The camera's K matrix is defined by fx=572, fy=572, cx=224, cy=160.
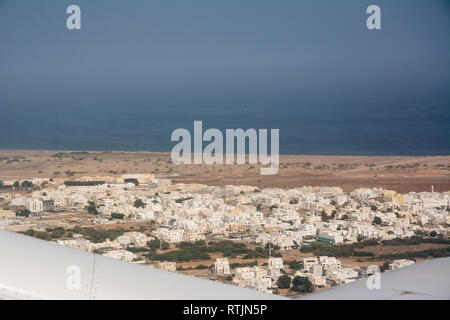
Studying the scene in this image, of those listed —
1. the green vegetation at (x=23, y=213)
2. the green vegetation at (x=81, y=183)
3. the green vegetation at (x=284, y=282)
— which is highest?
the green vegetation at (x=81, y=183)

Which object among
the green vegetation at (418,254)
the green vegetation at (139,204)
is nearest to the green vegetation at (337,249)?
the green vegetation at (418,254)

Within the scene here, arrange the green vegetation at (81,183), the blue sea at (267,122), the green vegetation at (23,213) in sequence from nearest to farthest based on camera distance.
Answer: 1. the green vegetation at (23,213)
2. the green vegetation at (81,183)
3. the blue sea at (267,122)

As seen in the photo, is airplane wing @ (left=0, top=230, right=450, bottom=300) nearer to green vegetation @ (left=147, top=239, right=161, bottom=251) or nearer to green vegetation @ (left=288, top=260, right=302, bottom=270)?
green vegetation @ (left=288, top=260, right=302, bottom=270)

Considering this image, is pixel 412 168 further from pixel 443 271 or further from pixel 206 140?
pixel 443 271

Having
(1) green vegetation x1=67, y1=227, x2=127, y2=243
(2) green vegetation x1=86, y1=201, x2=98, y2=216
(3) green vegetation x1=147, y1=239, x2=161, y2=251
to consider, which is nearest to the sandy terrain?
(2) green vegetation x1=86, y1=201, x2=98, y2=216

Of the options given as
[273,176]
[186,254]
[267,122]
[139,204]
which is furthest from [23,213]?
[267,122]

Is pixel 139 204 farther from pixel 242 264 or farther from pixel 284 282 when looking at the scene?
pixel 284 282

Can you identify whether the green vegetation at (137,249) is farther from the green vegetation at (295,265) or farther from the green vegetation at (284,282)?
the green vegetation at (284,282)
